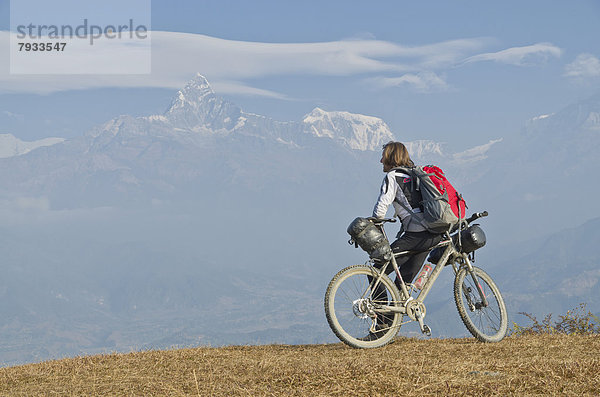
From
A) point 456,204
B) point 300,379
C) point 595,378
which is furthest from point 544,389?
point 456,204

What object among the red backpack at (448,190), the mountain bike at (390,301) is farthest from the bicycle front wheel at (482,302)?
the red backpack at (448,190)

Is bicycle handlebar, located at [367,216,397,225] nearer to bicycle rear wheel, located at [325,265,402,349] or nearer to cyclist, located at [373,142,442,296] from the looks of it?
cyclist, located at [373,142,442,296]

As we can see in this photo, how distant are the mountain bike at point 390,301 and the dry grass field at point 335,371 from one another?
32 cm

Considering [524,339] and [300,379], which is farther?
[524,339]

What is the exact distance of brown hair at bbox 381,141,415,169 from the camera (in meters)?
9.76

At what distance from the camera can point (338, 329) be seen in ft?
31.1

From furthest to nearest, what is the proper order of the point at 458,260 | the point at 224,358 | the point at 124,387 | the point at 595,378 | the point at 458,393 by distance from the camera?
the point at 458,260
the point at 224,358
the point at 124,387
the point at 595,378
the point at 458,393

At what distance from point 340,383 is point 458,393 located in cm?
117

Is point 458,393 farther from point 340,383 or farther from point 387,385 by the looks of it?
point 340,383

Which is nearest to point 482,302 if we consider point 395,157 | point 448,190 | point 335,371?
point 448,190

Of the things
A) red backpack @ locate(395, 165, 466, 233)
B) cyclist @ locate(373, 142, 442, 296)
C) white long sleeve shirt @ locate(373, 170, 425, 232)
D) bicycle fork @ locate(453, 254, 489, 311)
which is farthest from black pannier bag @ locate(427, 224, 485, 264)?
white long sleeve shirt @ locate(373, 170, 425, 232)

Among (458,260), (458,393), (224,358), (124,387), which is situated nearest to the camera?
(458,393)

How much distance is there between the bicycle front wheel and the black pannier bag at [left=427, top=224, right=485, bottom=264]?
412 mm

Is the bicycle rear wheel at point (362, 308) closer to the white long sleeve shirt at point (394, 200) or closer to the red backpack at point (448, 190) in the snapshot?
the white long sleeve shirt at point (394, 200)
